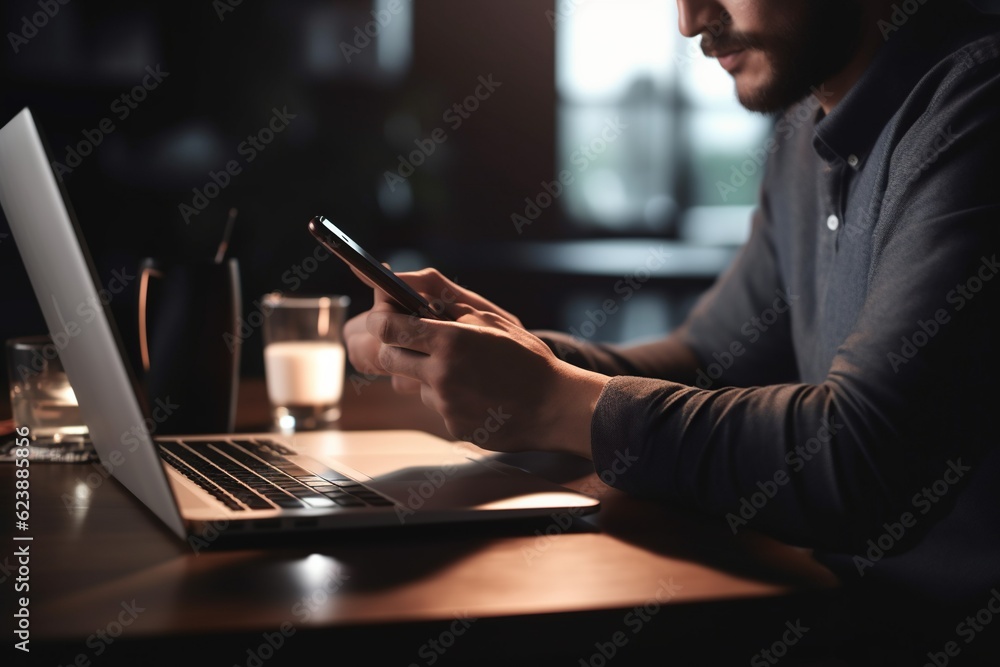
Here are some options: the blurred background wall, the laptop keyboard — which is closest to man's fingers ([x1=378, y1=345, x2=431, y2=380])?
the laptop keyboard

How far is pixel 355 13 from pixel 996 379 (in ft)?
11.0

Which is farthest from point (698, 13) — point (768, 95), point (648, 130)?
point (648, 130)

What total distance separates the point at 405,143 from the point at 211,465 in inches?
118

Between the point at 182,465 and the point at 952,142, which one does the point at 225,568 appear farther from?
the point at 952,142

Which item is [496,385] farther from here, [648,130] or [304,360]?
[648,130]

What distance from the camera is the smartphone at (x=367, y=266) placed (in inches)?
30.8

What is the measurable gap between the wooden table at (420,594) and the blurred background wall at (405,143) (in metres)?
1.53

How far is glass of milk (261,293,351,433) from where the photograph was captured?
1.23 metres

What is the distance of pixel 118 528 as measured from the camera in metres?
0.70

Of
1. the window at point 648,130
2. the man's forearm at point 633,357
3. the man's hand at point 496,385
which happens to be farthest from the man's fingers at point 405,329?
the window at point 648,130

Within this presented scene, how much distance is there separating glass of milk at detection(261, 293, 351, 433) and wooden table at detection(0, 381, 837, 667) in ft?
1.61

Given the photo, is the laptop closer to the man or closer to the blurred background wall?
the man

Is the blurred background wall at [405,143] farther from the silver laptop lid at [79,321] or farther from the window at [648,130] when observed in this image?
the silver laptop lid at [79,321]

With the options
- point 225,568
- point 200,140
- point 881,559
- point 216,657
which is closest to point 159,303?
point 225,568
